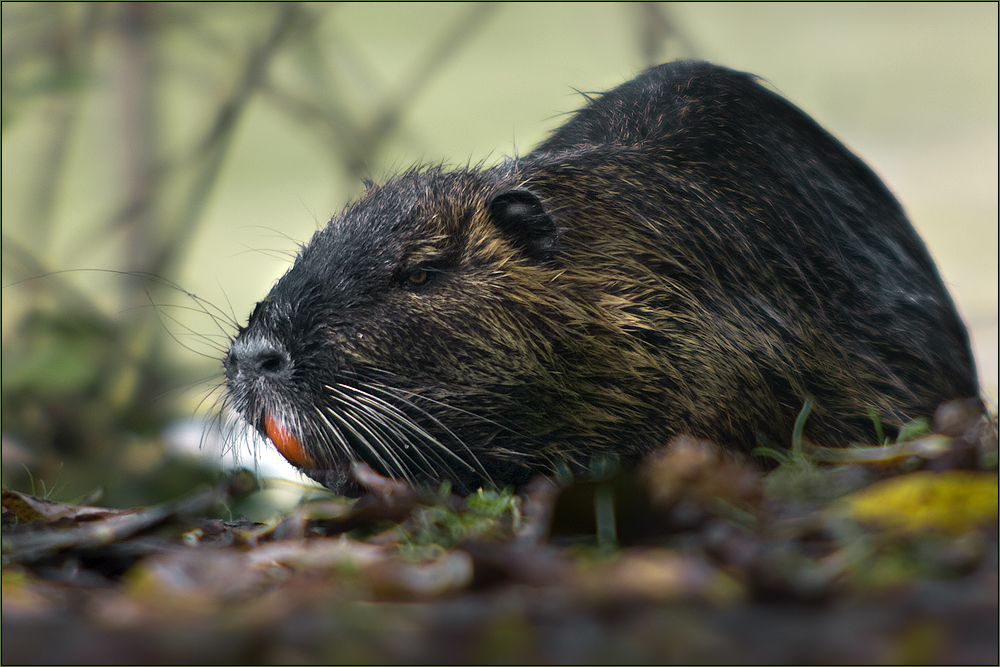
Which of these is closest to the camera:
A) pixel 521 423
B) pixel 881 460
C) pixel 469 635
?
pixel 469 635

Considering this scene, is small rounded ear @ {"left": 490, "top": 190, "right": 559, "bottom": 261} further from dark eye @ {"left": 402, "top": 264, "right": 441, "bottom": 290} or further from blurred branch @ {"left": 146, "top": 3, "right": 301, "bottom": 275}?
blurred branch @ {"left": 146, "top": 3, "right": 301, "bottom": 275}

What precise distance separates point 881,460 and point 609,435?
2.35 ft

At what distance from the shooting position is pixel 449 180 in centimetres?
253

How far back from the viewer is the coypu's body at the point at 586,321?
7.00ft

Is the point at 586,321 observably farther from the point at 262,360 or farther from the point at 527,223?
the point at 262,360

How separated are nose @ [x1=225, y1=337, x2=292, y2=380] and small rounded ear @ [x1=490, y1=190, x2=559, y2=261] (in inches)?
26.8

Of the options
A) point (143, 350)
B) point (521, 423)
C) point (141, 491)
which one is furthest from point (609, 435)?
point (143, 350)

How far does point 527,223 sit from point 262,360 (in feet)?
2.58

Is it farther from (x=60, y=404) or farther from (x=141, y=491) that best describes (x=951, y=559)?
(x=60, y=404)

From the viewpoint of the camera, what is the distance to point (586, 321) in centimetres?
225

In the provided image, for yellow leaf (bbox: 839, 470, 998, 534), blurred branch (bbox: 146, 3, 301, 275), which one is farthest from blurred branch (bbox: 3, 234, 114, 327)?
yellow leaf (bbox: 839, 470, 998, 534)

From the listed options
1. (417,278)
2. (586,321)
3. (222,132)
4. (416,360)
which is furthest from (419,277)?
(222,132)

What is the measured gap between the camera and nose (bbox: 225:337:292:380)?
84.0 inches

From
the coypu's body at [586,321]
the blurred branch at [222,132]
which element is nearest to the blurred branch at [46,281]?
the blurred branch at [222,132]
